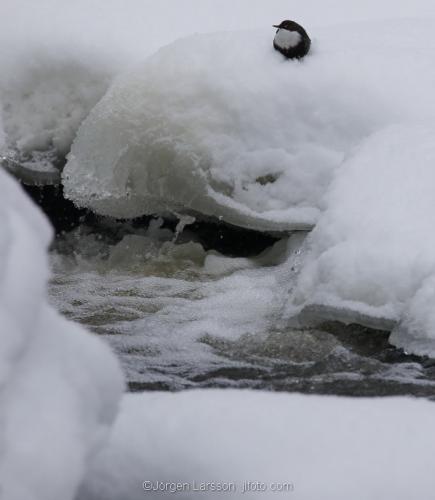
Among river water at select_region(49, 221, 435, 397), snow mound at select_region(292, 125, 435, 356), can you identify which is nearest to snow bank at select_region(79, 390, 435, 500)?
river water at select_region(49, 221, 435, 397)

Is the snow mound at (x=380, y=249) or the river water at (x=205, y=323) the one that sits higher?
the snow mound at (x=380, y=249)

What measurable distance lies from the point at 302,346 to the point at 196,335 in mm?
432

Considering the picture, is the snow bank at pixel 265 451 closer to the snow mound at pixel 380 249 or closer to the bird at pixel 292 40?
the snow mound at pixel 380 249

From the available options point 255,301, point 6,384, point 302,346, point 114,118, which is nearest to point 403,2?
point 114,118

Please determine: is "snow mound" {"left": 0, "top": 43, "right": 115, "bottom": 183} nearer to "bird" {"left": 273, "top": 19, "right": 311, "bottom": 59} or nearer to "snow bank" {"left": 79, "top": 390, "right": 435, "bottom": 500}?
"bird" {"left": 273, "top": 19, "right": 311, "bottom": 59}

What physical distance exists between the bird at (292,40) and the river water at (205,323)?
0.93 meters

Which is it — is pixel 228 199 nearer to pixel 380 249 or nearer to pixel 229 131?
pixel 229 131

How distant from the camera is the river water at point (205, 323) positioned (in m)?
3.20

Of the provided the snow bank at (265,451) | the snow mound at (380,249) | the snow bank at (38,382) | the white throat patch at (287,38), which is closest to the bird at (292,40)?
the white throat patch at (287,38)

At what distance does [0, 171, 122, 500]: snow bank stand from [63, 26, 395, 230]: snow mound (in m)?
2.65

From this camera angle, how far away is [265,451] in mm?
1938

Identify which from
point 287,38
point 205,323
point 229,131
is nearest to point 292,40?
point 287,38

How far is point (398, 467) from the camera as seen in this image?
1910 mm

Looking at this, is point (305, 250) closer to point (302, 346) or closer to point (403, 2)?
point (302, 346)
